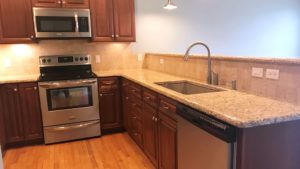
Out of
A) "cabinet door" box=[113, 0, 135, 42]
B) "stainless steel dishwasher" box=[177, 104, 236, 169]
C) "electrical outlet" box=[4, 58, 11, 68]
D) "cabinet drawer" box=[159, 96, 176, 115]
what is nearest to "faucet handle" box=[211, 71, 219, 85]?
"cabinet drawer" box=[159, 96, 176, 115]

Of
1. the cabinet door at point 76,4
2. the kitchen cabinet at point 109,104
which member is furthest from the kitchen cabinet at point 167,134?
the cabinet door at point 76,4

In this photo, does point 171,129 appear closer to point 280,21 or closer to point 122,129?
point 122,129

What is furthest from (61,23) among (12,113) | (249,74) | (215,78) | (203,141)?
(203,141)

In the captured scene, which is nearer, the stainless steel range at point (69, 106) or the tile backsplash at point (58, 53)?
the stainless steel range at point (69, 106)

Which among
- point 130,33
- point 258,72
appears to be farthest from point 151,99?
point 130,33

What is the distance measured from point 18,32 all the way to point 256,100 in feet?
10.4

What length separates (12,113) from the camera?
316 cm

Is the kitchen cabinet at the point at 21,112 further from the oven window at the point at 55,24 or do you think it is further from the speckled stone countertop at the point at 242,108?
the speckled stone countertop at the point at 242,108

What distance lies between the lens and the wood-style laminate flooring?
2723 mm

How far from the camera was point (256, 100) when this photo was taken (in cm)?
165

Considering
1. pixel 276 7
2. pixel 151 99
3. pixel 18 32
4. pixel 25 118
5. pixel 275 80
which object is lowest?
pixel 25 118

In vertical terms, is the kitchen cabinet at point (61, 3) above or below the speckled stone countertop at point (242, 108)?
above

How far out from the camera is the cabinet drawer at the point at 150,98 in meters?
2.30

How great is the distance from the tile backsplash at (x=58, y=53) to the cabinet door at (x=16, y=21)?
34cm
